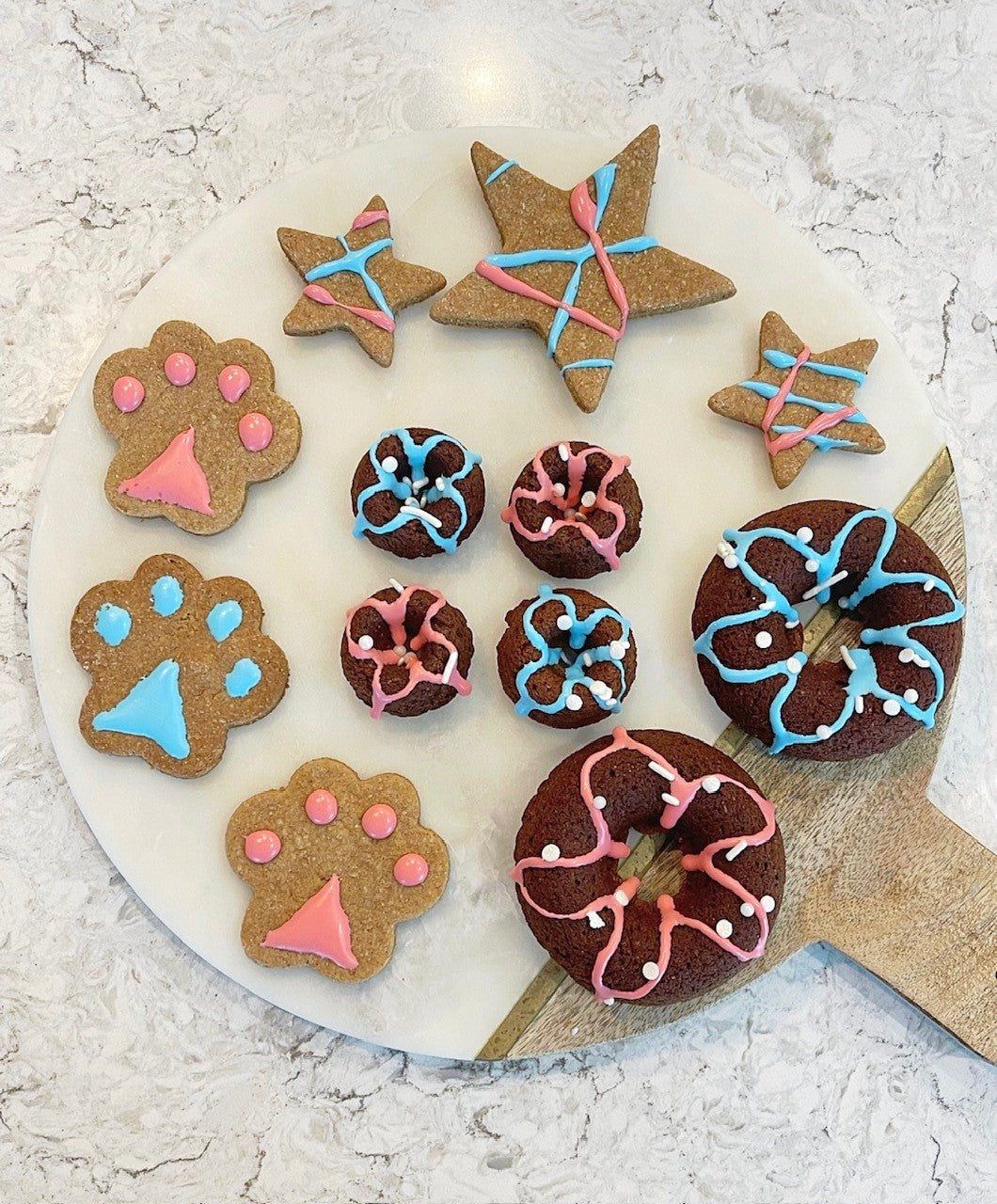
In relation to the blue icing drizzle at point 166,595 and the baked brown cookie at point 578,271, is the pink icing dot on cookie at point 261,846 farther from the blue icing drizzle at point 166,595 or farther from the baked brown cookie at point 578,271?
the baked brown cookie at point 578,271

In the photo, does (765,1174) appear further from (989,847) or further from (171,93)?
(171,93)

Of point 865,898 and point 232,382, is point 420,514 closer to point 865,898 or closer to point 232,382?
point 232,382

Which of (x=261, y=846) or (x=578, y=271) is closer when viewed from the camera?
(x=261, y=846)

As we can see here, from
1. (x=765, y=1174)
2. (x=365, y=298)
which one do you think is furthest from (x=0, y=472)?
(x=765, y=1174)

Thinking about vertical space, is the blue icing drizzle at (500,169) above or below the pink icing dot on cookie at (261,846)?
above

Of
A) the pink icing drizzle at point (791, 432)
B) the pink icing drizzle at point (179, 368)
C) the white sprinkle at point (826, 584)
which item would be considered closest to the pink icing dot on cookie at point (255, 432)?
the pink icing drizzle at point (179, 368)

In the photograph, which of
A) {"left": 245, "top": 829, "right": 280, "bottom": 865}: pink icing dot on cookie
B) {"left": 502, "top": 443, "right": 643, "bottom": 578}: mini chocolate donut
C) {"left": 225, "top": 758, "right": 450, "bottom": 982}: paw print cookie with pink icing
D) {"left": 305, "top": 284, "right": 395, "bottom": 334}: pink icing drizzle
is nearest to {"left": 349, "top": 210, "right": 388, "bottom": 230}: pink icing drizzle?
{"left": 305, "top": 284, "right": 395, "bottom": 334}: pink icing drizzle


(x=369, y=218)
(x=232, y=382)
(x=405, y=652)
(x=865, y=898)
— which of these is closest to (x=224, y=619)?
(x=405, y=652)
